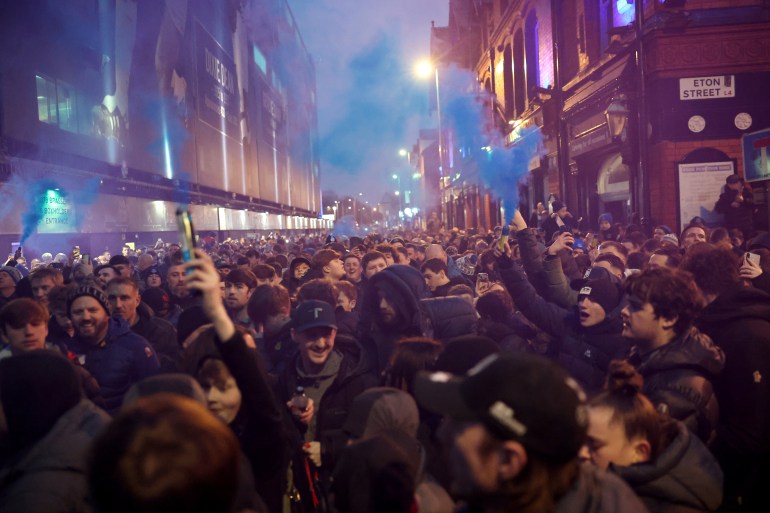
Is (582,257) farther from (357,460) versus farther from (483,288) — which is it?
(357,460)

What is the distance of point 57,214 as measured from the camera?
20.2m

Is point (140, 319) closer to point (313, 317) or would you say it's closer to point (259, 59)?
point (313, 317)

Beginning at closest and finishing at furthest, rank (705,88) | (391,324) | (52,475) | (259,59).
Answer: (52,475) → (391,324) → (705,88) → (259,59)

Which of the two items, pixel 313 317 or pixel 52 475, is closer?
pixel 52 475

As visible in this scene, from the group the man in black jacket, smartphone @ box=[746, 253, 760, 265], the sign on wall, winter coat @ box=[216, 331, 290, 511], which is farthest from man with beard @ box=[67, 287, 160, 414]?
the sign on wall

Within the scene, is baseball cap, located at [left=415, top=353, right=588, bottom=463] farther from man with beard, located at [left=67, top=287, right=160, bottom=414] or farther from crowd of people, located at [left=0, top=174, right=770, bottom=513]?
man with beard, located at [left=67, top=287, right=160, bottom=414]

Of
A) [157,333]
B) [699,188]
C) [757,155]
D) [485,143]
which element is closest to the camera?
[157,333]

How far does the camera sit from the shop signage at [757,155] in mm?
9070

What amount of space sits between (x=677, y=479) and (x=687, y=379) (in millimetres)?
869

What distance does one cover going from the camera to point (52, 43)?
20.1m

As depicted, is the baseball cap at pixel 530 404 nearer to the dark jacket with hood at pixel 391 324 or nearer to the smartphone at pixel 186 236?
the smartphone at pixel 186 236

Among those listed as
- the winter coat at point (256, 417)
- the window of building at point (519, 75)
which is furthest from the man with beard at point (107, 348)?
the window of building at point (519, 75)

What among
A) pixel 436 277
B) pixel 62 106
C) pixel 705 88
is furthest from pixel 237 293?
pixel 62 106

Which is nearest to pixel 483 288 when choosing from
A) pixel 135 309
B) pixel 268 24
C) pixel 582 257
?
pixel 582 257
